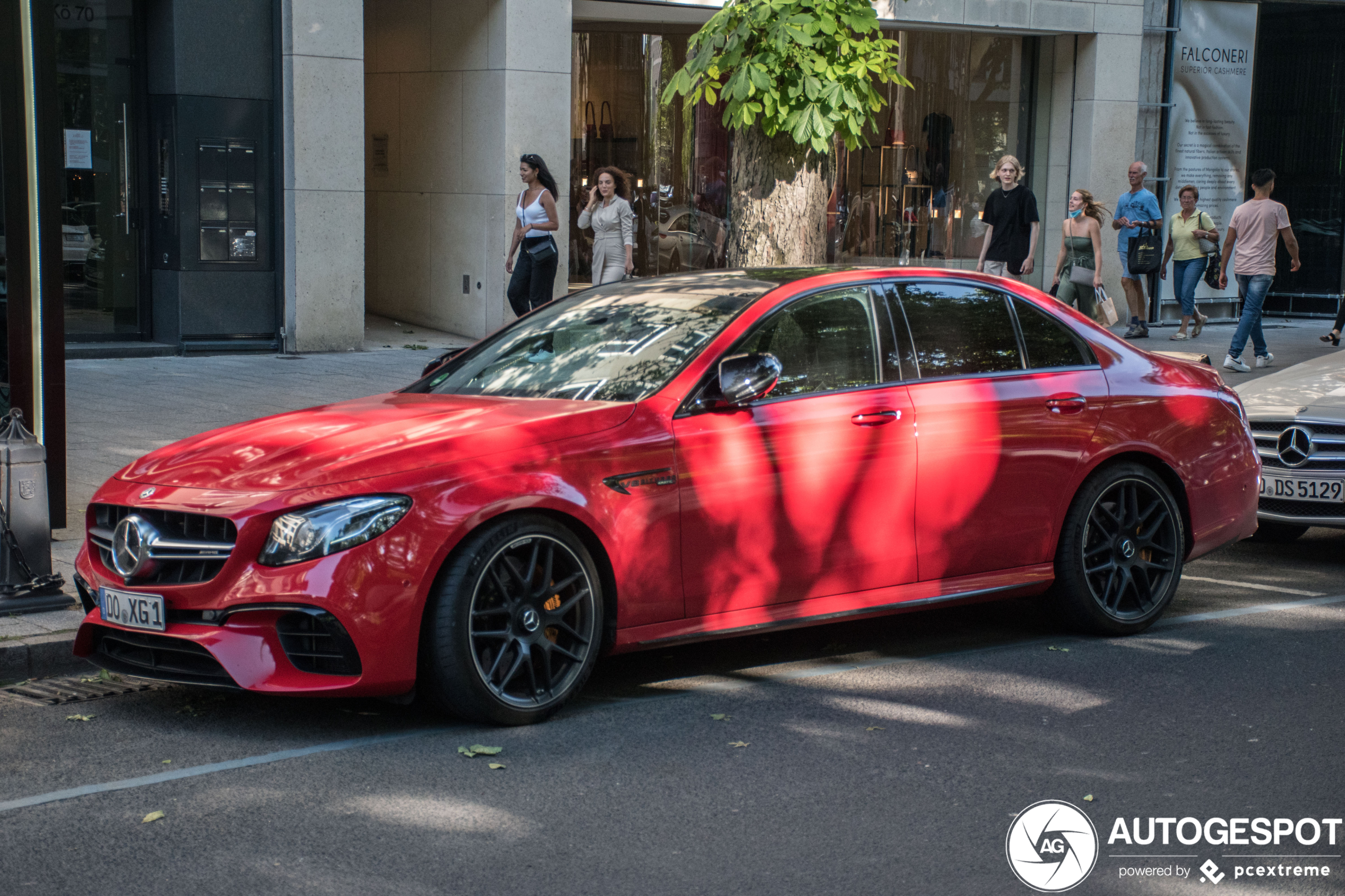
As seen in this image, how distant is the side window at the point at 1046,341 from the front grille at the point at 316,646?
10.4 feet

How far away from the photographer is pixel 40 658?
5852 millimetres

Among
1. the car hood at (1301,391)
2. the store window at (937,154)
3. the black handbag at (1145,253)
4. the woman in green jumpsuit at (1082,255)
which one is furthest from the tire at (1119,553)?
the store window at (937,154)

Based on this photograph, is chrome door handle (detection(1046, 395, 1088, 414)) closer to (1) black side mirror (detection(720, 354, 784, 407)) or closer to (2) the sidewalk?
(1) black side mirror (detection(720, 354, 784, 407))

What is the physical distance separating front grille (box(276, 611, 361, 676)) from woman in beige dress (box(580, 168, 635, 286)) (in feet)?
31.7

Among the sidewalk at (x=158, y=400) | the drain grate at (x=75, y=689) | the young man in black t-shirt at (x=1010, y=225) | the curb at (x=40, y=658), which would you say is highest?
the young man in black t-shirt at (x=1010, y=225)

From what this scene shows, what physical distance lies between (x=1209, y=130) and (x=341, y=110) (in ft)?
42.5

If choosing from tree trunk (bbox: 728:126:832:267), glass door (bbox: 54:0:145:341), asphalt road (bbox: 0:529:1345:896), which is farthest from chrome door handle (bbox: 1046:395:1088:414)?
glass door (bbox: 54:0:145:341)

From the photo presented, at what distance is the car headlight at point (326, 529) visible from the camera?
4777 mm

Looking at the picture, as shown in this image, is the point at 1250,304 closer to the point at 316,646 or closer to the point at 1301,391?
the point at 1301,391

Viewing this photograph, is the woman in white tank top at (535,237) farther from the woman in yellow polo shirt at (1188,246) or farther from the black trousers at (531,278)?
the woman in yellow polo shirt at (1188,246)

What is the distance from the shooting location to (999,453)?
6160mm

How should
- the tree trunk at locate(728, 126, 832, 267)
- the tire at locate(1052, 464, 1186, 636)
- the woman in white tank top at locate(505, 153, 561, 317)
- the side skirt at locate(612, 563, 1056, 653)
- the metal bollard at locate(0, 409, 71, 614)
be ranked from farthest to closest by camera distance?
the woman in white tank top at locate(505, 153, 561, 317) → the tree trunk at locate(728, 126, 832, 267) → the tire at locate(1052, 464, 1186, 636) → the metal bollard at locate(0, 409, 71, 614) → the side skirt at locate(612, 563, 1056, 653)

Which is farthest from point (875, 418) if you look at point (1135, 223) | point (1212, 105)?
point (1212, 105)

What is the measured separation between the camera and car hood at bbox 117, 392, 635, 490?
4.94m
